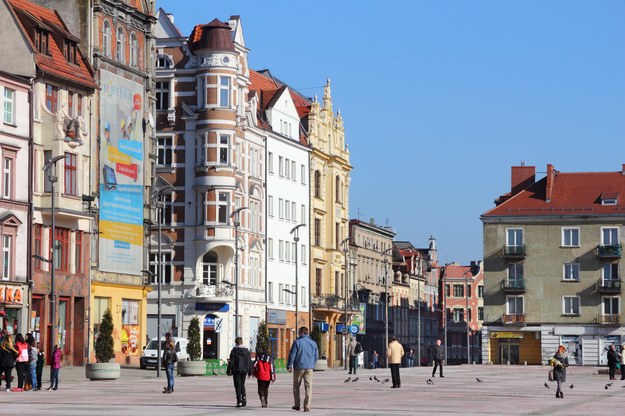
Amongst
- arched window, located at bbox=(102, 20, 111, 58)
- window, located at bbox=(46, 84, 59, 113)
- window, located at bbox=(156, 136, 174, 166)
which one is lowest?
window, located at bbox=(46, 84, 59, 113)

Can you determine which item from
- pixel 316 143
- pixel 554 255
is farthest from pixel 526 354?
pixel 316 143

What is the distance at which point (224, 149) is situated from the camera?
89.4 metres

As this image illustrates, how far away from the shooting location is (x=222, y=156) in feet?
293

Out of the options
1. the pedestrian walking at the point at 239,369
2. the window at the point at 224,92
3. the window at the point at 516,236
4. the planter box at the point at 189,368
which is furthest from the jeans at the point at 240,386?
the window at the point at 516,236

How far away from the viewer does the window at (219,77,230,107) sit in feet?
293

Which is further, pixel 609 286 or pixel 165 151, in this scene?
pixel 609 286

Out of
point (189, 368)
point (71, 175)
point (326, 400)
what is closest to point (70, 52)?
point (71, 175)

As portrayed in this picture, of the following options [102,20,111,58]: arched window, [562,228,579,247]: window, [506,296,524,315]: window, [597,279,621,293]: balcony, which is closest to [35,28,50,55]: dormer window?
[102,20,111,58]: arched window

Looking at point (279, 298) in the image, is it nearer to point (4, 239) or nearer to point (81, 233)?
point (81, 233)

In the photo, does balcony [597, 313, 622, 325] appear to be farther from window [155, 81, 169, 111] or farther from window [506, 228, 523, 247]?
window [155, 81, 169, 111]

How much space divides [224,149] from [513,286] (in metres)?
34.1

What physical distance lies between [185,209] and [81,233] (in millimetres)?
21320

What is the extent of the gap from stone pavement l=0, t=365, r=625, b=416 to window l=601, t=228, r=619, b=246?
198ft

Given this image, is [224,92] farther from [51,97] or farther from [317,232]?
[51,97]
